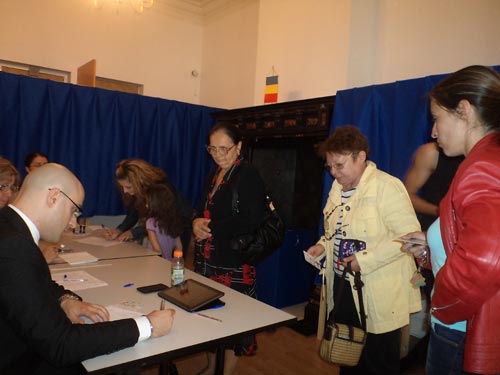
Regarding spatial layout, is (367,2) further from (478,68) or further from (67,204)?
(67,204)

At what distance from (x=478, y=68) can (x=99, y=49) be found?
5.33 m

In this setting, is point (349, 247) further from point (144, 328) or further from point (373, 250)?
point (144, 328)

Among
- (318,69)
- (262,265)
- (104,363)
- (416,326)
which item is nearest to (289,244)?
(262,265)

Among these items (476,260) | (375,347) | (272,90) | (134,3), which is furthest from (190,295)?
(134,3)

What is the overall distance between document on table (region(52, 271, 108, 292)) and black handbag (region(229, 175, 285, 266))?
0.74 meters

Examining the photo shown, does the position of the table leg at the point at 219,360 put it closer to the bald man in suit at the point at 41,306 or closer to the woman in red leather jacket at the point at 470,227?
the bald man in suit at the point at 41,306

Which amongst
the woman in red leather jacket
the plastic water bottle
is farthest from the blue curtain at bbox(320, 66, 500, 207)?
the plastic water bottle

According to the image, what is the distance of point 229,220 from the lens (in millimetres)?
2111

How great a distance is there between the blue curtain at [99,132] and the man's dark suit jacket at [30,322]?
3.26 metres

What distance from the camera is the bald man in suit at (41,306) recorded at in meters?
1.07

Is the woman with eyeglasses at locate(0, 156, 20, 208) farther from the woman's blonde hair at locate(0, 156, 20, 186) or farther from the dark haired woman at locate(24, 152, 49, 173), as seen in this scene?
the dark haired woman at locate(24, 152, 49, 173)

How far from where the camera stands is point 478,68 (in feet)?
3.36

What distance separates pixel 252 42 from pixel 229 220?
12.9 feet

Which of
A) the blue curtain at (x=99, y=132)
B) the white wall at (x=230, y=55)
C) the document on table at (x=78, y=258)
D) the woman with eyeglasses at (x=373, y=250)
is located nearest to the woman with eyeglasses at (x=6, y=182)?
the document on table at (x=78, y=258)
